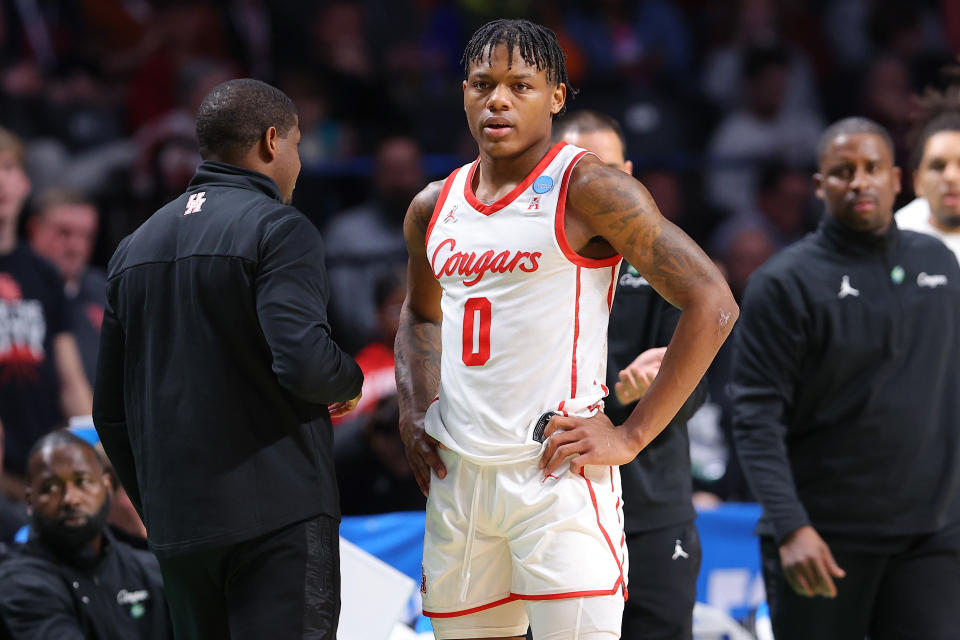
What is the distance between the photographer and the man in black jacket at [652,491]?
4.06 meters

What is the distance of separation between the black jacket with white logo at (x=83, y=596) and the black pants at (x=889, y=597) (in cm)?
240

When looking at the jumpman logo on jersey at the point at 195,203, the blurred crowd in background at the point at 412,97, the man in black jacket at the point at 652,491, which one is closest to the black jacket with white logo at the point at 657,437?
the man in black jacket at the point at 652,491

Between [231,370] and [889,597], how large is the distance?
2450 millimetres

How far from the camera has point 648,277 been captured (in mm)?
3312

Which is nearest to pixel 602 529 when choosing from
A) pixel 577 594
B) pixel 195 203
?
pixel 577 594

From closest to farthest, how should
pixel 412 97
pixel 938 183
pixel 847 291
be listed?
pixel 847 291, pixel 938 183, pixel 412 97

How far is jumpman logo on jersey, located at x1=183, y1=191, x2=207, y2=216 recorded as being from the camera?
3414 mm

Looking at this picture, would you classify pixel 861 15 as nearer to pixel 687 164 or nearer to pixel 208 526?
pixel 687 164

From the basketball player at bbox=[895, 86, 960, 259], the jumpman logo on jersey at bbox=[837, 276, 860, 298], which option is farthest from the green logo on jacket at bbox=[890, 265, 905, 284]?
the basketball player at bbox=[895, 86, 960, 259]

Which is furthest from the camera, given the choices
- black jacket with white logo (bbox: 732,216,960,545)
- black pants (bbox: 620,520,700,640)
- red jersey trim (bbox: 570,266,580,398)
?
black jacket with white logo (bbox: 732,216,960,545)

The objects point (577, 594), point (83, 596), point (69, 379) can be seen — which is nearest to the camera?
point (577, 594)

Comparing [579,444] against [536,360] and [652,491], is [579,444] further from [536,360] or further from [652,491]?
[652,491]

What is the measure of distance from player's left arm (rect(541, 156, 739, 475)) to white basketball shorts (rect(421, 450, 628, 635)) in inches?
3.1

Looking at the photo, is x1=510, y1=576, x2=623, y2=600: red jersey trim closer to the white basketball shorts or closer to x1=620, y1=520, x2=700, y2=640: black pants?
the white basketball shorts
